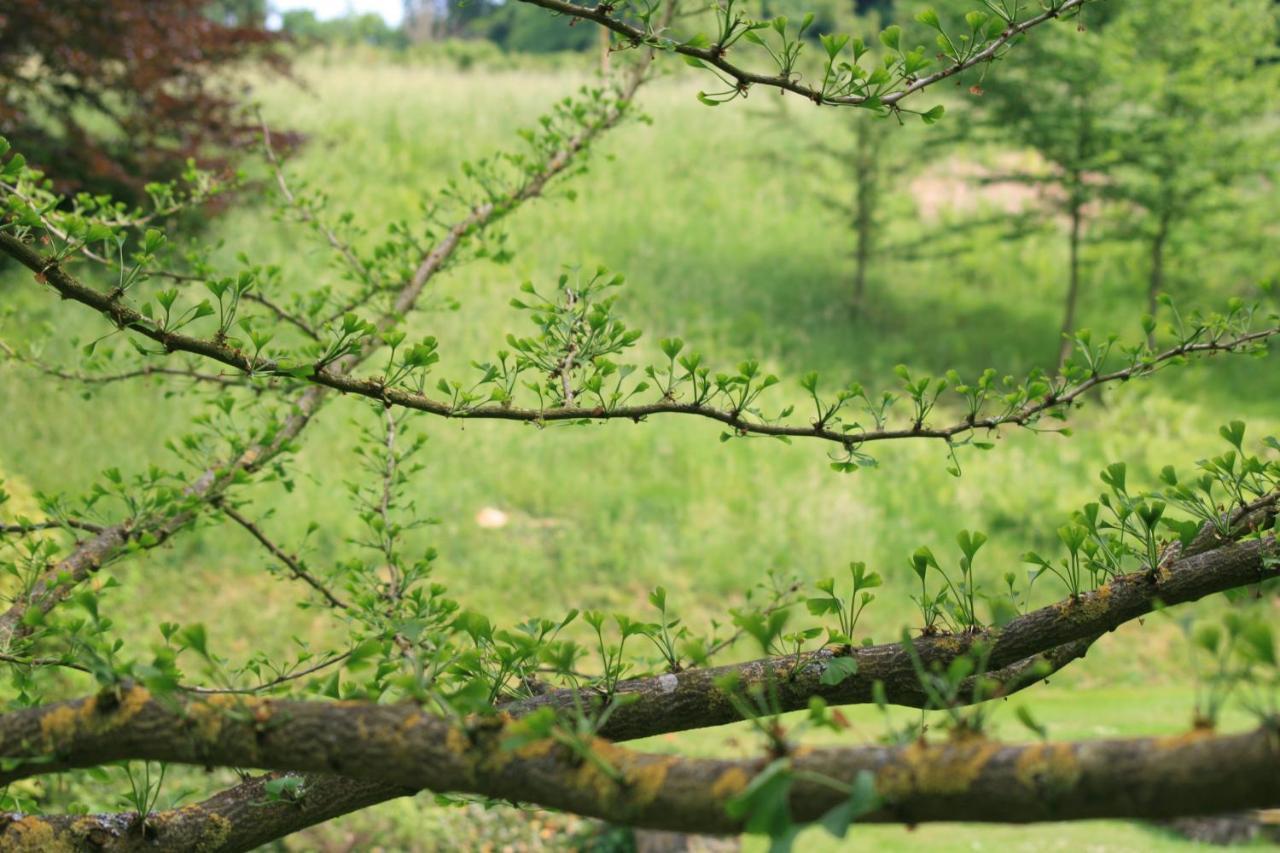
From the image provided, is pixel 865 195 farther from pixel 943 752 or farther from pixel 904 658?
pixel 943 752

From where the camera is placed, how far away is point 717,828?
945mm

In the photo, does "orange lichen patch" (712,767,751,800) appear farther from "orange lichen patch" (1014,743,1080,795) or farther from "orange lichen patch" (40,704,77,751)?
"orange lichen patch" (40,704,77,751)

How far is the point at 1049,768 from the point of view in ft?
2.87

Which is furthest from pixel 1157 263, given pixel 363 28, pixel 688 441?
pixel 363 28

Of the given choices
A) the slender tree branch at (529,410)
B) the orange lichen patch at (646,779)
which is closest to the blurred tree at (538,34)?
the slender tree branch at (529,410)

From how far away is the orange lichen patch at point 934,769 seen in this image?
898 millimetres

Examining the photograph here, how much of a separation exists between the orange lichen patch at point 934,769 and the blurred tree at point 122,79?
9.86 meters

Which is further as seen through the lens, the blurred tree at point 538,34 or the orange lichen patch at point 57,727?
the blurred tree at point 538,34

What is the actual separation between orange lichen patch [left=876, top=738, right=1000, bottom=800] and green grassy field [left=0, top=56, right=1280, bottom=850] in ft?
15.4

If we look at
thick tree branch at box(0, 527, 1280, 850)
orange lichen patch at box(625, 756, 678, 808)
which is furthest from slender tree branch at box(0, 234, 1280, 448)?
orange lichen patch at box(625, 756, 678, 808)

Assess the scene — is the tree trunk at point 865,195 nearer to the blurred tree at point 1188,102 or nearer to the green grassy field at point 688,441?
the green grassy field at point 688,441

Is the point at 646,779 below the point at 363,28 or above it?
below

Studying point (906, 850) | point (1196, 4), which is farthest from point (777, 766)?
point (1196, 4)

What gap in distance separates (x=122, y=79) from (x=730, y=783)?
39.2 feet
